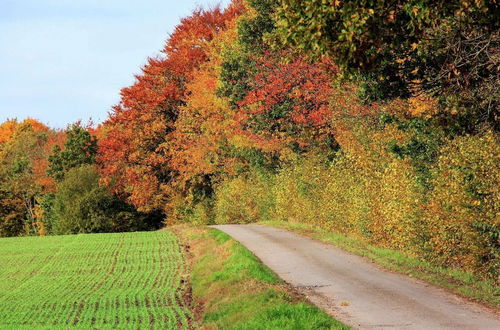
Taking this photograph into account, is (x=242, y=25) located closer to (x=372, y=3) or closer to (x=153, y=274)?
(x=153, y=274)

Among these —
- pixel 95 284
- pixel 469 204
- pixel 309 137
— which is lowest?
pixel 95 284

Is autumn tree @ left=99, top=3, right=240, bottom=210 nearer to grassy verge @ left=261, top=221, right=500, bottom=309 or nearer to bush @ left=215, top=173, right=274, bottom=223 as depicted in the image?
bush @ left=215, top=173, right=274, bottom=223

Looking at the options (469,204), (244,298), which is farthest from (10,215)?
(469,204)

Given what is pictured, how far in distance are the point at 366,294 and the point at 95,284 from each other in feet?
38.1

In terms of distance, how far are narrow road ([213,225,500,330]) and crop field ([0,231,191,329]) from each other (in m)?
3.43

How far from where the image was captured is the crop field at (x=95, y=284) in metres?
17.5

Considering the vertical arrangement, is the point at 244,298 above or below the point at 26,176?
below

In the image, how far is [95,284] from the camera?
80.5ft

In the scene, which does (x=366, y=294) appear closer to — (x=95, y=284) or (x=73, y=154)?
(x=95, y=284)

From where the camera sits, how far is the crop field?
57.4ft

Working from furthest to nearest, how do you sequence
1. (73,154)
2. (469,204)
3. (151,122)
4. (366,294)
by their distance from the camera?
(73,154) < (151,122) < (469,204) < (366,294)

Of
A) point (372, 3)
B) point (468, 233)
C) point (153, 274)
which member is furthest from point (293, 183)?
point (372, 3)

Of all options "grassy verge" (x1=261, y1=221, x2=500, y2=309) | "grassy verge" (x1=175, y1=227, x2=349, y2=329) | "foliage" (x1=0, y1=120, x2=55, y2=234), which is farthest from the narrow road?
"foliage" (x1=0, y1=120, x2=55, y2=234)

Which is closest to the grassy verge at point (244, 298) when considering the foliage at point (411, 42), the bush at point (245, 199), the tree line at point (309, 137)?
the tree line at point (309, 137)
